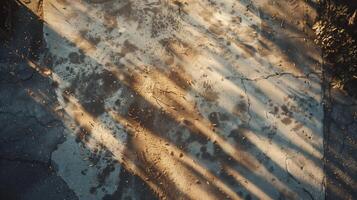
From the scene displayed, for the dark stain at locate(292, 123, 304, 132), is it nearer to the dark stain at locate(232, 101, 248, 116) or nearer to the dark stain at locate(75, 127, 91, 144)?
the dark stain at locate(232, 101, 248, 116)

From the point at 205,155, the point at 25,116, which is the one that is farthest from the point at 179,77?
the point at 25,116

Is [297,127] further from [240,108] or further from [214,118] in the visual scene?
[214,118]

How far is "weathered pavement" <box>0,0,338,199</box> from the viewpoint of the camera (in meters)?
3.64

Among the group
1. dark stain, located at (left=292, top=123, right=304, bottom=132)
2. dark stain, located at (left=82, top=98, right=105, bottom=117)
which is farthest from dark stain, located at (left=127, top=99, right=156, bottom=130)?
dark stain, located at (left=292, top=123, right=304, bottom=132)

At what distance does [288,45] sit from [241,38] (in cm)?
61

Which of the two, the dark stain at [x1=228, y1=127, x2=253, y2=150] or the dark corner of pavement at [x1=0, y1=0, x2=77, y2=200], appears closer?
the dark corner of pavement at [x1=0, y1=0, x2=77, y2=200]

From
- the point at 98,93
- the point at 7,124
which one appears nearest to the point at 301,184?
the point at 98,93

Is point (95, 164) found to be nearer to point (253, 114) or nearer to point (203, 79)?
point (203, 79)

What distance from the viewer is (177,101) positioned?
397cm

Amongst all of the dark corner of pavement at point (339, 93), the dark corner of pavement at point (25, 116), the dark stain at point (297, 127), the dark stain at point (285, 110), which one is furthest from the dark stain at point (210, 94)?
the dark corner of pavement at point (25, 116)

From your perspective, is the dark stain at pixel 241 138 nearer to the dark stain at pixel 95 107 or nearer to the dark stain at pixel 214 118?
the dark stain at pixel 214 118

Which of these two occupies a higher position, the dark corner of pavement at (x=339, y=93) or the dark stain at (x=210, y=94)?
the dark corner of pavement at (x=339, y=93)

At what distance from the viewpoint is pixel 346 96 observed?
4.13 meters

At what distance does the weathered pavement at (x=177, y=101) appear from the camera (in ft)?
11.9
